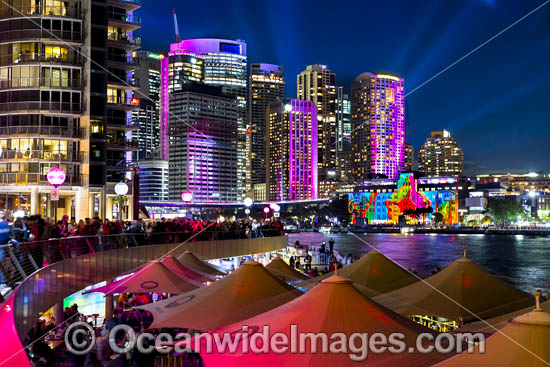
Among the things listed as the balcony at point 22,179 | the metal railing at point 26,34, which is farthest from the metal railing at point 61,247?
the metal railing at point 26,34

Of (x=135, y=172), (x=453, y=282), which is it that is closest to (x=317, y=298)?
(x=453, y=282)

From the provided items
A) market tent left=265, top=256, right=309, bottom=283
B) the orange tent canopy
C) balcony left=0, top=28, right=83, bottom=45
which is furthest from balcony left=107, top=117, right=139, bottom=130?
the orange tent canopy

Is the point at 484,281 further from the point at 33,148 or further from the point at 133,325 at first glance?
the point at 33,148

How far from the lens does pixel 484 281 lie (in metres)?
16.2

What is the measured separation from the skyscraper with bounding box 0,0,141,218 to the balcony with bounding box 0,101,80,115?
87mm

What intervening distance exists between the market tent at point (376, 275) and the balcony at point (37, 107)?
4248cm

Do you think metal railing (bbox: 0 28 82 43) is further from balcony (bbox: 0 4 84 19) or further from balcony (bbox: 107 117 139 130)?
balcony (bbox: 107 117 139 130)

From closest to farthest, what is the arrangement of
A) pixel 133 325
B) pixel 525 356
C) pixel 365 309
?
pixel 525 356, pixel 365 309, pixel 133 325

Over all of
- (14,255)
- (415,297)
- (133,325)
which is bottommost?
(133,325)

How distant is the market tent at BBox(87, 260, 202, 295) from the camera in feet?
60.4

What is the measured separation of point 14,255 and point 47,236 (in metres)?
6.39

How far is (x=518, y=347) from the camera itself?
23.2ft

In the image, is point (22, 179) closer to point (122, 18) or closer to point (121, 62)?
point (121, 62)

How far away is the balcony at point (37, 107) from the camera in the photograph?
5553 cm
